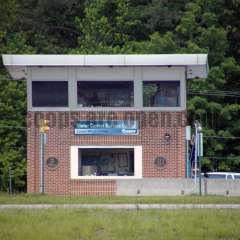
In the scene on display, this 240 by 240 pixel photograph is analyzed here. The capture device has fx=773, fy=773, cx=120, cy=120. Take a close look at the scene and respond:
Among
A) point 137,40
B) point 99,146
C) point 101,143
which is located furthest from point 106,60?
point 137,40

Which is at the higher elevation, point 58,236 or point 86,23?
point 86,23

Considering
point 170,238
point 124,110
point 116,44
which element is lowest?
point 170,238

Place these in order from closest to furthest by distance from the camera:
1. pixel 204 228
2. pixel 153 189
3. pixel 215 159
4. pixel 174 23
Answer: pixel 204 228 < pixel 153 189 < pixel 215 159 < pixel 174 23

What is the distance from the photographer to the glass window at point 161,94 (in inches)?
1549

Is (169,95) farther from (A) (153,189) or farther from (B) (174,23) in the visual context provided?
(B) (174,23)

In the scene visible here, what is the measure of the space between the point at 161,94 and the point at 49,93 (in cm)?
571

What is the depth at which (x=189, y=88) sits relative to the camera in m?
55.7

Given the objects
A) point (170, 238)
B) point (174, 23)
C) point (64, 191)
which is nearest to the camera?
point (170, 238)

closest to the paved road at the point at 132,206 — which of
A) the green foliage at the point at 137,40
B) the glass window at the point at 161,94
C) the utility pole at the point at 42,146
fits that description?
the utility pole at the point at 42,146

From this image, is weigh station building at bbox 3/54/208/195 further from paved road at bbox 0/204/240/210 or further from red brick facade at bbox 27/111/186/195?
paved road at bbox 0/204/240/210

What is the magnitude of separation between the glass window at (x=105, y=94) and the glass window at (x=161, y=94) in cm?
79

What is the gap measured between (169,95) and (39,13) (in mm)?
28001

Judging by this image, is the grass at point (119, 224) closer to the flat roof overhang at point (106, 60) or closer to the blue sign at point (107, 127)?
the blue sign at point (107, 127)

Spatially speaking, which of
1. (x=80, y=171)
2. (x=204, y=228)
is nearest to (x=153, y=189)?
(x=80, y=171)
